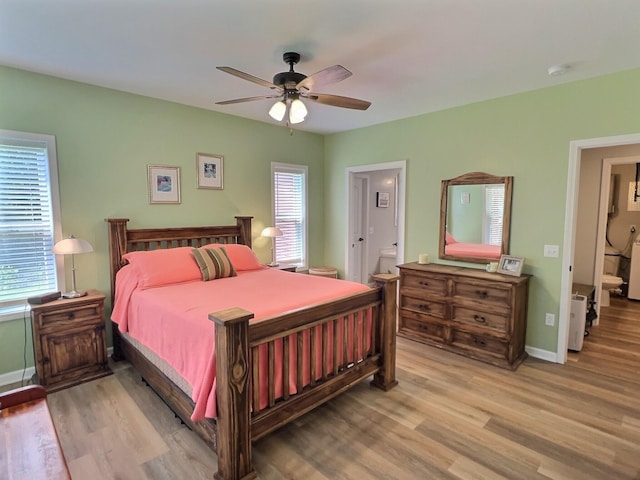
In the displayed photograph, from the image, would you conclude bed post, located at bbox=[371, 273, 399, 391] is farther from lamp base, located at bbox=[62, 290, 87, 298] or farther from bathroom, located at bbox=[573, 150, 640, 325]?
bathroom, located at bbox=[573, 150, 640, 325]

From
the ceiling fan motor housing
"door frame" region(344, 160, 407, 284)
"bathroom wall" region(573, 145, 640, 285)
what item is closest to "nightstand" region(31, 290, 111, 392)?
the ceiling fan motor housing

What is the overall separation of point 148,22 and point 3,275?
2425 mm

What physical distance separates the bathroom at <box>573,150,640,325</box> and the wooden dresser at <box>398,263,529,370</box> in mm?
1653

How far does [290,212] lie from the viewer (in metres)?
5.02

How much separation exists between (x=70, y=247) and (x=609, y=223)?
760cm

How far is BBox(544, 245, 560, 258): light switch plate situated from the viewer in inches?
128

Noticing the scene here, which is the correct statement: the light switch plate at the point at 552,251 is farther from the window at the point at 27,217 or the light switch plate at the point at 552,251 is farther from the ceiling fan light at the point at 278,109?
the window at the point at 27,217

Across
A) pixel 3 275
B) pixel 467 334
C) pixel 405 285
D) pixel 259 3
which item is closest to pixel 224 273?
pixel 3 275

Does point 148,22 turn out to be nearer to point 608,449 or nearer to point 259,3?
point 259,3

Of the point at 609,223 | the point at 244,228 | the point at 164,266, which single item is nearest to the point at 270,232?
the point at 244,228

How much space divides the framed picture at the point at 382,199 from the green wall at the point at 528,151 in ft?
5.60

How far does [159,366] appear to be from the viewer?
8.16 ft

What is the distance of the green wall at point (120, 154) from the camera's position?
9.55ft

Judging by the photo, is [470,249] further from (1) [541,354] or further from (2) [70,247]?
(2) [70,247]
